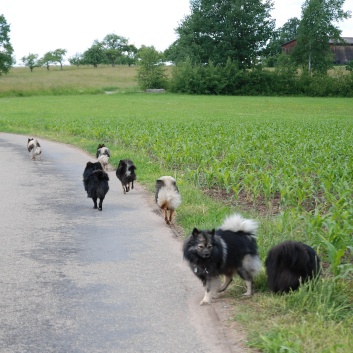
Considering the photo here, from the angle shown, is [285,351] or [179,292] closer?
[285,351]

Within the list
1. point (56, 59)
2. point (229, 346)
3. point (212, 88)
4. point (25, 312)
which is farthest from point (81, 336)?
point (56, 59)

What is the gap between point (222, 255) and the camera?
256 inches

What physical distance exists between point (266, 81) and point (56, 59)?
10683cm

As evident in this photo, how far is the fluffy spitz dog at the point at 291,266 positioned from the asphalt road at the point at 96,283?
0.75 metres

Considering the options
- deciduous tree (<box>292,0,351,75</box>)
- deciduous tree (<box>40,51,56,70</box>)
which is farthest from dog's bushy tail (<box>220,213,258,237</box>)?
deciduous tree (<box>40,51,56,70</box>)

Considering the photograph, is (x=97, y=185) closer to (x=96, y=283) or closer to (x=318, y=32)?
(x=96, y=283)

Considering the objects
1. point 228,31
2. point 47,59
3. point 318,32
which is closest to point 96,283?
point 228,31

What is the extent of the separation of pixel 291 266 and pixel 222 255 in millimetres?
786

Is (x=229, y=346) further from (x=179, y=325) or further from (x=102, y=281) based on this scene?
(x=102, y=281)

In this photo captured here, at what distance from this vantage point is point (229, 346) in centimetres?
536

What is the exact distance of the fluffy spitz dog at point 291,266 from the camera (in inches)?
249

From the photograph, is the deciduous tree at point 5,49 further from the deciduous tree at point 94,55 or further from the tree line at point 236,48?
the deciduous tree at point 94,55

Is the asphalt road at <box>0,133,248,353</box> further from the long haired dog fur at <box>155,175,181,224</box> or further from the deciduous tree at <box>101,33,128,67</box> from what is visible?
the deciduous tree at <box>101,33,128,67</box>

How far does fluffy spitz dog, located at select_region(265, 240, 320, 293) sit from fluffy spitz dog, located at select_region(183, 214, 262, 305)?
13.8 inches
